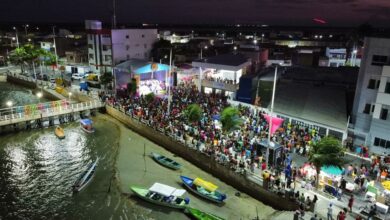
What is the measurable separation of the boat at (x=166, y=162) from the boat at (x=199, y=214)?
311 inches

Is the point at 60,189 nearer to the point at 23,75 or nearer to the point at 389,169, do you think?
the point at 389,169

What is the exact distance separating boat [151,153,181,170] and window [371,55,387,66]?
970 inches

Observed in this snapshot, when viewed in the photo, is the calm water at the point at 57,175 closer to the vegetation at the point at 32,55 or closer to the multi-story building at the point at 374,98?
the multi-story building at the point at 374,98

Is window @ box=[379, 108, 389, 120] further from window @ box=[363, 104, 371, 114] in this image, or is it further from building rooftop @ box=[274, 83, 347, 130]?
building rooftop @ box=[274, 83, 347, 130]

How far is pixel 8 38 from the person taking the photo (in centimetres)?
12244

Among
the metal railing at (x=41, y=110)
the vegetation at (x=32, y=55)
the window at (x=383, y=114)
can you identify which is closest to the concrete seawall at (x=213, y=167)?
the metal railing at (x=41, y=110)

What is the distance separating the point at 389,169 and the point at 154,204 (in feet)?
74.0

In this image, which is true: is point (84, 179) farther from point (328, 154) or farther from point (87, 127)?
point (328, 154)

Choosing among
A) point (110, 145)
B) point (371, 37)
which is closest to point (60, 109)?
point (110, 145)

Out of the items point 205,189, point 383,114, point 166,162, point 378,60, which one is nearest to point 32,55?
point 166,162

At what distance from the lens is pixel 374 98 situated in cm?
3219

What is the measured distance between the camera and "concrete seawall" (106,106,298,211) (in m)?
26.0

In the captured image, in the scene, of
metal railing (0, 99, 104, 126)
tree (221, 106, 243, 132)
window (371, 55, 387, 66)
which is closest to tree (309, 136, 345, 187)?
tree (221, 106, 243, 132)

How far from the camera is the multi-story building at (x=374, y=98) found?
100 ft
